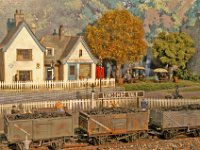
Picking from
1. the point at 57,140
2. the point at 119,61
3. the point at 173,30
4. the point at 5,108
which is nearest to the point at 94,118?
the point at 57,140

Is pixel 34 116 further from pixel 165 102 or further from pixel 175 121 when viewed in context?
pixel 165 102

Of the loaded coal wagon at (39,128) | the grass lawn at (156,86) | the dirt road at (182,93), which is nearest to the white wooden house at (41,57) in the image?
the grass lawn at (156,86)

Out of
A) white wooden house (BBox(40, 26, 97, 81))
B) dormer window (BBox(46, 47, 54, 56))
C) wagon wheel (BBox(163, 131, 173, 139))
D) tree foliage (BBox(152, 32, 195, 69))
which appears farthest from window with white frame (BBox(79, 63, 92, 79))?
wagon wheel (BBox(163, 131, 173, 139))

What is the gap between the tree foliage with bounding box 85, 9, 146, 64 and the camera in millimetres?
49000

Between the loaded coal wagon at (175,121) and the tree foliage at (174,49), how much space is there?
24.1 metres

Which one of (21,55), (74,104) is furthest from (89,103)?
(21,55)

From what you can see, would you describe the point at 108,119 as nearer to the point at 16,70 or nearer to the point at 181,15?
the point at 16,70

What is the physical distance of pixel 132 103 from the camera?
124 feet

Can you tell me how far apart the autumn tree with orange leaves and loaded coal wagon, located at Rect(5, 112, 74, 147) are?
23378 millimetres

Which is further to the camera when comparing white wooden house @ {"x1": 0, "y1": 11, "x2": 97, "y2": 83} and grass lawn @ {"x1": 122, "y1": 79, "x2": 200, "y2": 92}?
grass lawn @ {"x1": 122, "y1": 79, "x2": 200, "y2": 92}

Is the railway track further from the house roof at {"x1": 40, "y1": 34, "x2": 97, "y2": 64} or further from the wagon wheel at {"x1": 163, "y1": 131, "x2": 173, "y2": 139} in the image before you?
the house roof at {"x1": 40, "y1": 34, "x2": 97, "y2": 64}

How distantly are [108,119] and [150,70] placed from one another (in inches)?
1294

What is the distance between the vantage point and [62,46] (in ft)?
161

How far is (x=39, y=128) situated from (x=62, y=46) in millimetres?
24766
